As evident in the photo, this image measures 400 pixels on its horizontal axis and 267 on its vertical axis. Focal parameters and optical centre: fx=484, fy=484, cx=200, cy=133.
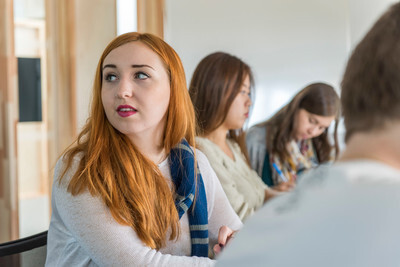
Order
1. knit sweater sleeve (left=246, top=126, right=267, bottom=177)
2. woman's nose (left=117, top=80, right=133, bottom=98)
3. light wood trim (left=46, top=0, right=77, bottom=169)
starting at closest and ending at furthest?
woman's nose (left=117, top=80, right=133, bottom=98), light wood trim (left=46, top=0, right=77, bottom=169), knit sweater sleeve (left=246, top=126, right=267, bottom=177)

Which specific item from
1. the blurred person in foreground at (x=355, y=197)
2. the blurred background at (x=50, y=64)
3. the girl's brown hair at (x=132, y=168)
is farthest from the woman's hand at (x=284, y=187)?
the blurred person in foreground at (x=355, y=197)

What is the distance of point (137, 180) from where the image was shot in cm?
106

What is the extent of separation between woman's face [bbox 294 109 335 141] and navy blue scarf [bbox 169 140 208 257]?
4.28 ft

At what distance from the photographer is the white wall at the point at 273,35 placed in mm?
3111

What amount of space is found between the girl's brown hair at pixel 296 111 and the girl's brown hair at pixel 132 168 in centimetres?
Result: 123

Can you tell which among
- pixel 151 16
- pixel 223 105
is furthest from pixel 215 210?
pixel 151 16

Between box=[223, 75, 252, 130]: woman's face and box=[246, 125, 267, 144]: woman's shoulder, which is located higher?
box=[223, 75, 252, 130]: woman's face

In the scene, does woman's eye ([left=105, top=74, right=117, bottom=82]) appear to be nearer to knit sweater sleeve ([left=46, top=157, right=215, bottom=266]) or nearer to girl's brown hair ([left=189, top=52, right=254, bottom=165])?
knit sweater sleeve ([left=46, top=157, right=215, bottom=266])

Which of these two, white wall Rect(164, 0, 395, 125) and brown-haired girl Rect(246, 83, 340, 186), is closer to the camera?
brown-haired girl Rect(246, 83, 340, 186)

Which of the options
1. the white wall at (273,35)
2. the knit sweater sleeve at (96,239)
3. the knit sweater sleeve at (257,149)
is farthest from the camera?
the white wall at (273,35)

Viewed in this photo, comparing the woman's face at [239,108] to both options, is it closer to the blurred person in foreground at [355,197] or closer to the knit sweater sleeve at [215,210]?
the knit sweater sleeve at [215,210]

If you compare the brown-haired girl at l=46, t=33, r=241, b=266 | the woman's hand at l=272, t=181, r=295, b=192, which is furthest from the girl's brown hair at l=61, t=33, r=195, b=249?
the woman's hand at l=272, t=181, r=295, b=192

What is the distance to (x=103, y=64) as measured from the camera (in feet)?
3.68

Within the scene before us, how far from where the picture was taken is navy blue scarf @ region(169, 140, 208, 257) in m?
1.11
